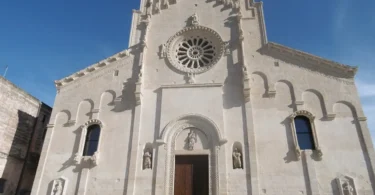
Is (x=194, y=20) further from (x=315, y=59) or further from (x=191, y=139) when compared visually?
(x=191, y=139)

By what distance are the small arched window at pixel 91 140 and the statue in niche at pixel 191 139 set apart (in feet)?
18.5

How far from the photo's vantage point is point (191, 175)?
49.2 ft

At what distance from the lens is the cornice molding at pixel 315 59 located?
1603cm

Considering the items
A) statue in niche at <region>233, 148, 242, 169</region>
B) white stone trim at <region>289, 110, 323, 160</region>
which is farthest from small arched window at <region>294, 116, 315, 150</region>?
statue in niche at <region>233, 148, 242, 169</region>

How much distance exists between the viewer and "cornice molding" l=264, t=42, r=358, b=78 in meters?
16.0

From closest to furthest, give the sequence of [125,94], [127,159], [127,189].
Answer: [127,189], [127,159], [125,94]

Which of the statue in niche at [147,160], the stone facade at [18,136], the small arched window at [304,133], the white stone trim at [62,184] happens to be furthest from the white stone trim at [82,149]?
the small arched window at [304,133]

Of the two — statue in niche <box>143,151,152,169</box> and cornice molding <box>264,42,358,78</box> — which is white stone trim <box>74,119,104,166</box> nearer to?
statue in niche <box>143,151,152,169</box>

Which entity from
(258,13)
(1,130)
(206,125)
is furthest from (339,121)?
(1,130)

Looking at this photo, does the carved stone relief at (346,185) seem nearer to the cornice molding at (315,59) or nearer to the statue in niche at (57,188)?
the cornice molding at (315,59)

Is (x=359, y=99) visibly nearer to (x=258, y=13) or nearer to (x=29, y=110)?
(x=258, y=13)

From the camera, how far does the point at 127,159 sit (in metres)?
15.8

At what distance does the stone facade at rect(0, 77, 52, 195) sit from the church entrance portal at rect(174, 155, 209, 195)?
11.4 metres

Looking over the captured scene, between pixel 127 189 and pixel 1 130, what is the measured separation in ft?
32.9
